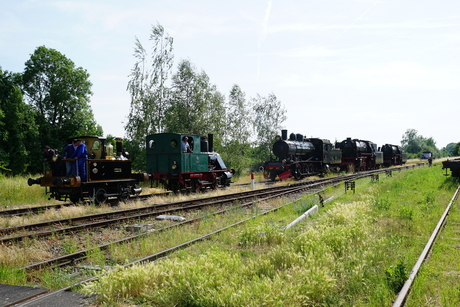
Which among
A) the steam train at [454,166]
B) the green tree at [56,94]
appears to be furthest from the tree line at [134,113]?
the steam train at [454,166]

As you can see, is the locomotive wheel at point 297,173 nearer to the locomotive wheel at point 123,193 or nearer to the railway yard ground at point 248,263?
the locomotive wheel at point 123,193

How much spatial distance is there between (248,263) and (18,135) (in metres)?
30.8

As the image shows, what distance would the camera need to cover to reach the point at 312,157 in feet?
92.9

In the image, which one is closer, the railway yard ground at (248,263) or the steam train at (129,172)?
the railway yard ground at (248,263)

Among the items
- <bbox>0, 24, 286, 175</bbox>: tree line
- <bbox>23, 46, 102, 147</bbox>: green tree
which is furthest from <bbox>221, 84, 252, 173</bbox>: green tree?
<bbox>23, 46, 102, 147</bbox>: green tree

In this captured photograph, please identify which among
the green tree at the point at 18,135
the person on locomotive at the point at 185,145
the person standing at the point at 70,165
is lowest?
the person standing at the point at 70,165

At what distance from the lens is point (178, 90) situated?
988 inches

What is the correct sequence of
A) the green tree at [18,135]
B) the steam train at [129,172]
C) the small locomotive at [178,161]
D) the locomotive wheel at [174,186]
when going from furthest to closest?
the green tree at [18,135], the locomotive wheel at [174,186], the small locomotive at [178,161], the steam train at [129,172]

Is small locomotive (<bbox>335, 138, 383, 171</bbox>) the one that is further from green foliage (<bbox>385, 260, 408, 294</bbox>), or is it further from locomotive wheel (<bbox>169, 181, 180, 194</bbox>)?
green foliage (<bbox>385, 260, 408, 294</bbox>)

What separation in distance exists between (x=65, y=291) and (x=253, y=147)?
108ft

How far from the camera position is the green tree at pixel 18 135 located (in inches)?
1177

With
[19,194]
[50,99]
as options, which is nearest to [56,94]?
[50,99]

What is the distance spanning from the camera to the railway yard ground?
13.6ft

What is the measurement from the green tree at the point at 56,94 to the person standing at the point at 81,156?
24117 millimetres
